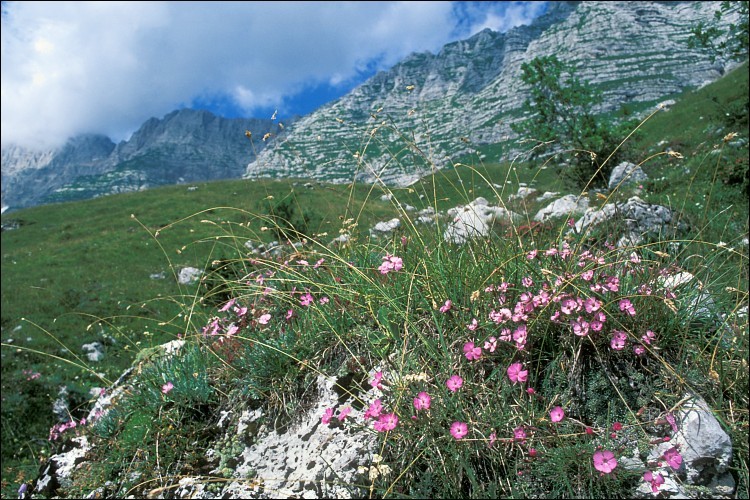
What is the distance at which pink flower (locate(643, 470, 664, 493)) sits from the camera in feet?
6.75

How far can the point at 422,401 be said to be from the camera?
235 cm

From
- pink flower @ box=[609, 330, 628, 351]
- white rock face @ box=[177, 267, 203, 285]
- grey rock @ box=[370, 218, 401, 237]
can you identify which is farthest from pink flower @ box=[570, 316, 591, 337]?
white rock face @ box=[177, 267, 203, 285]

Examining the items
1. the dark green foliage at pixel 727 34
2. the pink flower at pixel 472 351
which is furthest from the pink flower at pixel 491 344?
the dark green foliage at pixel 727 34

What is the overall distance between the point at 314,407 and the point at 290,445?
0.30 meters

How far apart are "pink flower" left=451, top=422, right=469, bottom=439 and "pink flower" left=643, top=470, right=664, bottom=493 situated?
0.86m

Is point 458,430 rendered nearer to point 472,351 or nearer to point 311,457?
point 472,351

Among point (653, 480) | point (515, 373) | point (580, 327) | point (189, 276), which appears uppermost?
point (580, 327)

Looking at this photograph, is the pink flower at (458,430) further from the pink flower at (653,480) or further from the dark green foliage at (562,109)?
the dark green foliage at (562,109)

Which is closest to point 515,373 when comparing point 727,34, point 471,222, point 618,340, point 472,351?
point 472,351

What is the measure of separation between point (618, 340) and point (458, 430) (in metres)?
1.23

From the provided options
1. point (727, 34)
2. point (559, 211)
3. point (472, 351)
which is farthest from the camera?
point (727, 34)

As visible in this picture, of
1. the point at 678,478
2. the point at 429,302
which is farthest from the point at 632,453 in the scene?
the point at 429,302

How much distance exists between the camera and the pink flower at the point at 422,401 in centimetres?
233

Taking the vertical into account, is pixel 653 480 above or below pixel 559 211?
below
